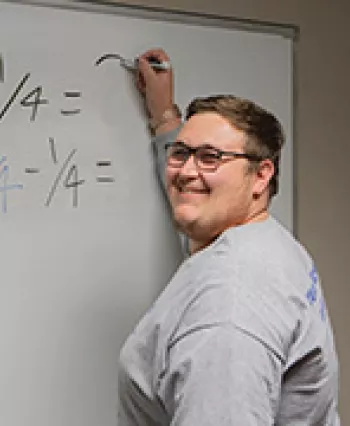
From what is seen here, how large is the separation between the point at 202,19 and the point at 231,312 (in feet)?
2.77

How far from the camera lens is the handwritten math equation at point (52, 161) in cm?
150

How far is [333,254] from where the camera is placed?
1.88 meters

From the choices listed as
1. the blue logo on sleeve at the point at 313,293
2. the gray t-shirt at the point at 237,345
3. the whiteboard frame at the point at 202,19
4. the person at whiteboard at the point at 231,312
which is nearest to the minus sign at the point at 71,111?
the whiteboard frame at the point at 202,19

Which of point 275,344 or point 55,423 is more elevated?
point 275,344

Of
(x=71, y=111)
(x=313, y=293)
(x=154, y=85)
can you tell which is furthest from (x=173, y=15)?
(x=313, y=293)

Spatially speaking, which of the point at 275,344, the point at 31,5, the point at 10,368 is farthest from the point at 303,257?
the point at 31,5

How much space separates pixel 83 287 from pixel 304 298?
0.55 meters

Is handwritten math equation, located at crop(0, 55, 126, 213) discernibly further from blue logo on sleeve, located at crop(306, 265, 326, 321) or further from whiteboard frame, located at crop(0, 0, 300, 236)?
blue logo on sleeve, located at crop(306, 265, 326, 321)

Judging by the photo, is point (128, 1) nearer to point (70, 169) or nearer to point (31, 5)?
point (31, 5)

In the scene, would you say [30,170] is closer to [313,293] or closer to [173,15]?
[173,15]

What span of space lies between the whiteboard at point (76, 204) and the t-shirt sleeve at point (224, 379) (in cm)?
51

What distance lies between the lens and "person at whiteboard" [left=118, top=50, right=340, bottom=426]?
1.05 metres

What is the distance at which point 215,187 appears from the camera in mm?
1233

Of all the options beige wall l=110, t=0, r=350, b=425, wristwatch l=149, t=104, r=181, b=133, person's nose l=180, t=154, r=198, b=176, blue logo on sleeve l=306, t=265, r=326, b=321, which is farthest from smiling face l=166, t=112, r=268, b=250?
beige wall l=110, t=0, r=350, b=425
